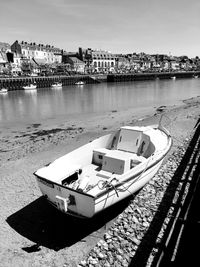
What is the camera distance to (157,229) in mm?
6445

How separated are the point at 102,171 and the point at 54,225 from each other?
2567 mm

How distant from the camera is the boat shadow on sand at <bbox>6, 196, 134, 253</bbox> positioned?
6551 mm

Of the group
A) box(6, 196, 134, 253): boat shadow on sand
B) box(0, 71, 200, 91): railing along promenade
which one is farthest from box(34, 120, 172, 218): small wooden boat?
box(0, 71, 200, 91): railing along promenade

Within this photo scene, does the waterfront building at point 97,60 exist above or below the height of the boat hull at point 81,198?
above

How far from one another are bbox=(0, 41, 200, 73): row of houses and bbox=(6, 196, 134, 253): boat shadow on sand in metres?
112

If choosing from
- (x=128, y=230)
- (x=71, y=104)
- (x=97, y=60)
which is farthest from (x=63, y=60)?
(x=128, y=230)

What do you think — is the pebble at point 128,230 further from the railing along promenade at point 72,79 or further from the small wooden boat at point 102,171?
the railing along promenade at point 72,79

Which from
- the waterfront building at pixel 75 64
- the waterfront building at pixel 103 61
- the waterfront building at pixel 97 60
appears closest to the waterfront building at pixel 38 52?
the waterfront building at pixel 75 64

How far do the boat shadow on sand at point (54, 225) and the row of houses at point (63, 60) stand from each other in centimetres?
11174

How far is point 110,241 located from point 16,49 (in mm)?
143071

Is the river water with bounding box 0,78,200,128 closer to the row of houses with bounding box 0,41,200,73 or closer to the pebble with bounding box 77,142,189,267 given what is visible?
the pebble with bounding box 77,142,189,267

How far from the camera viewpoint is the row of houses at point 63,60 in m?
116

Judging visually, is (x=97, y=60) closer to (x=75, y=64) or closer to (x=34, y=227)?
(x=75, y=64)

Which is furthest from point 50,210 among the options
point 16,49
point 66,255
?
point 16,49
